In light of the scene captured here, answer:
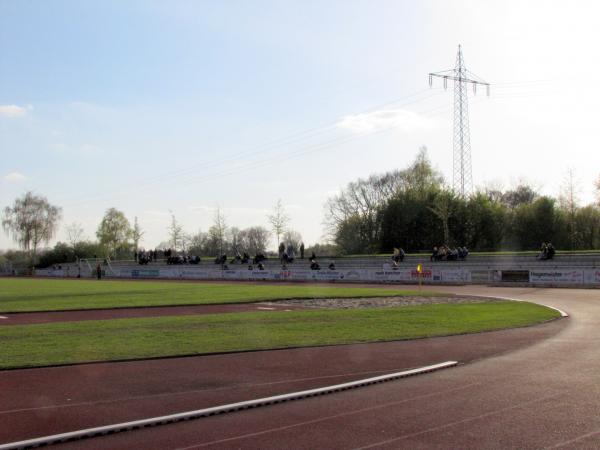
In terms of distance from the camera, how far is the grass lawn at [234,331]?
43.0 feet

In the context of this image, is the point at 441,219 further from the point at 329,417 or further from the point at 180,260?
the point at 329,417

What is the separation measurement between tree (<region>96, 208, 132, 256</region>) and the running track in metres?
115

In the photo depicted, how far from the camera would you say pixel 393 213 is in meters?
74.4

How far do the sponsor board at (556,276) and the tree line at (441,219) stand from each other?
26236mm

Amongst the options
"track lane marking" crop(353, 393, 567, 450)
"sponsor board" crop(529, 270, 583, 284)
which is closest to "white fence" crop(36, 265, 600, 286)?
"sponsor board" crop(529, 270, 583, 284)

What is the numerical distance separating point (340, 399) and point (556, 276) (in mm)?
31244

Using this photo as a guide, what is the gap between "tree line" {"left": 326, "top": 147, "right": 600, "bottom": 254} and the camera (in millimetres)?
65562

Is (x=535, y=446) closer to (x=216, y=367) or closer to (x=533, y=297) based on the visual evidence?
(x=216, y=367)

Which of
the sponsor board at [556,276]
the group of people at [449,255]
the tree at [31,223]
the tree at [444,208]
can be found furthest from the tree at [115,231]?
the sponsor board at [556,276]

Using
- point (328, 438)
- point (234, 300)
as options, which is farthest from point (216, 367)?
point (234, 300)

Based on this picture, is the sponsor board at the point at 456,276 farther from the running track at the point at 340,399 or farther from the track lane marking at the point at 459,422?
the track lane marking at the point at 459,422

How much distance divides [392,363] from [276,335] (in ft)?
15.4

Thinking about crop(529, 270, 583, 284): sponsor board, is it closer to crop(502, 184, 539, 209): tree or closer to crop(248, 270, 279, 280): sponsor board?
crop(248, 270, 279, 280): sponsor board

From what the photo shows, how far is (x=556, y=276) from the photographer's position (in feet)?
119
